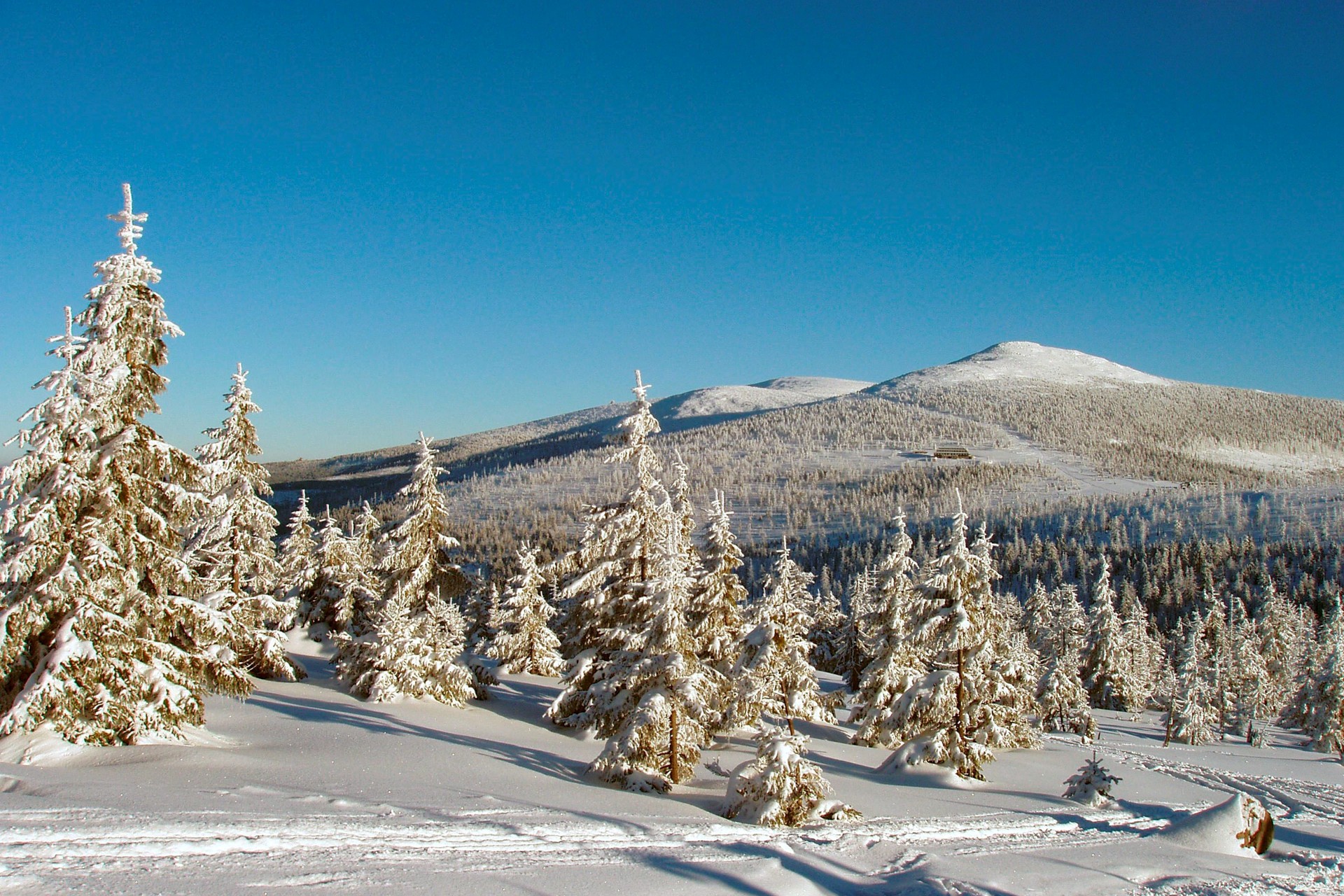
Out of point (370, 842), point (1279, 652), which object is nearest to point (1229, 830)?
point (370, 842)

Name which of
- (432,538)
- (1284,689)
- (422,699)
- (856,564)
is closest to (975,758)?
(422,699)

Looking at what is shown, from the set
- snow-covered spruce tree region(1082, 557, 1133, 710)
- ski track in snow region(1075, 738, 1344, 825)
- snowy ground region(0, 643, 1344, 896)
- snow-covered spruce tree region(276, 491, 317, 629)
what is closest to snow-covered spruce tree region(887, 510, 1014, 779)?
snowy ground region(0, 643, 1344, 896)

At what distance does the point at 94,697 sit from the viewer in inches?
513

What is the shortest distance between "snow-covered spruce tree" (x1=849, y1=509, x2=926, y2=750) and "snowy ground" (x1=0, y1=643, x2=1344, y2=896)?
5897mm

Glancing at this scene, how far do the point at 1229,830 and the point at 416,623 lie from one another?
22.9 meters

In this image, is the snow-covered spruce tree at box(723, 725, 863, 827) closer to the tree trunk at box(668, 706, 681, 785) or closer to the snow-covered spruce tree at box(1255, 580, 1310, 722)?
the tree trunk at box(668, 706, 681, 785)

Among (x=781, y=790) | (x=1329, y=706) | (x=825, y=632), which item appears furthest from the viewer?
(x=825, y=632)

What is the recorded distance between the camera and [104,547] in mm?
13438

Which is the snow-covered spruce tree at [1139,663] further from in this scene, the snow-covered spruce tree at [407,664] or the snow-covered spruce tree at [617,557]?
the snow-covered spruce tree at [407,664]

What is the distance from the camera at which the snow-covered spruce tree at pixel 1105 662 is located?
6034 cm

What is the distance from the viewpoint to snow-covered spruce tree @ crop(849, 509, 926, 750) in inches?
1219

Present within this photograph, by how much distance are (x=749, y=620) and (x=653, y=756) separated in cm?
953

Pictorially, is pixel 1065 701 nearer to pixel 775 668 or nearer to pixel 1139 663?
pixel 775 668

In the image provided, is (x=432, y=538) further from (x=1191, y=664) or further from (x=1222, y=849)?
(x=1191, y=664)
